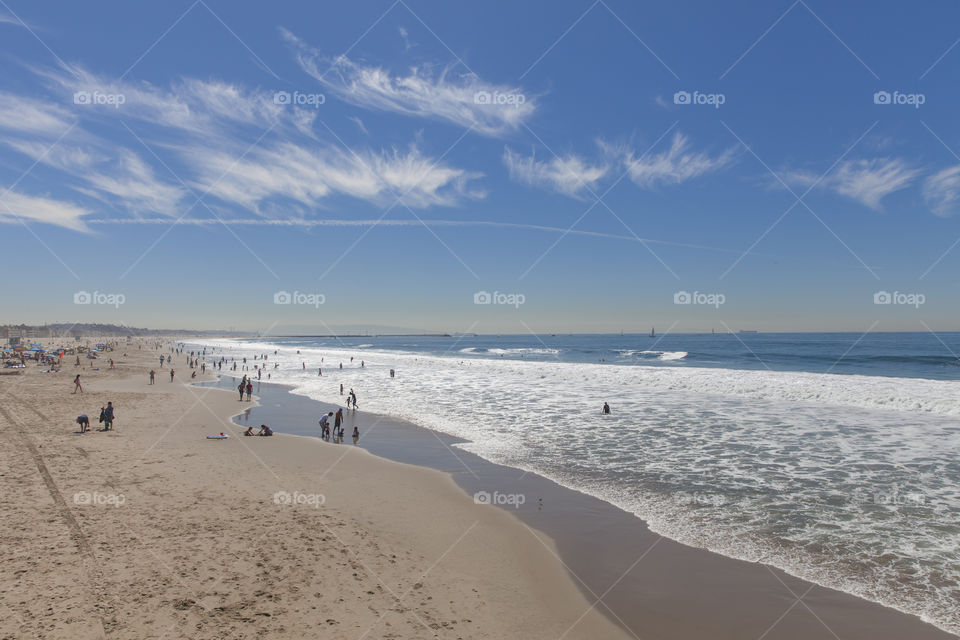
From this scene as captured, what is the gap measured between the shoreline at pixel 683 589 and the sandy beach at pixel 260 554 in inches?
24.1

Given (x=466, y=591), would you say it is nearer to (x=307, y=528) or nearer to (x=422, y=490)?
(x=307, y=528)

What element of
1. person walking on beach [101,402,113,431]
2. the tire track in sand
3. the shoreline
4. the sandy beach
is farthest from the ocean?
person walking on beach [101,402,113,431]

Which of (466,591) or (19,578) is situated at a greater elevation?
(19,578)

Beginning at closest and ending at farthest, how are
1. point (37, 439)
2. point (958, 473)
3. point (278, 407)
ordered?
1. point (958, 473)
2. point (37, 439)
3. point (278, 407)

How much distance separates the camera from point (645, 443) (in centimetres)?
2070

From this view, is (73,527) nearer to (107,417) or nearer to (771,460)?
(107,417)

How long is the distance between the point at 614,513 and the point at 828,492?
7.06m

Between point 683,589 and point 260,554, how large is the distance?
8088 millimetres

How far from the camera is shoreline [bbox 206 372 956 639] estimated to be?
7477 millimetres

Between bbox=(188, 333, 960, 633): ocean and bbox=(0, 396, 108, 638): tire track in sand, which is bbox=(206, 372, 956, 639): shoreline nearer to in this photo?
bbox=(188, 333, 960, 633): ocean

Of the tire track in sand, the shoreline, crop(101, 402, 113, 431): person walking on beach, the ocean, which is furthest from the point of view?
crop(101, 402, 113, 431): person walking on beach

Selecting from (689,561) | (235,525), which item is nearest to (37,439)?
(235,525)

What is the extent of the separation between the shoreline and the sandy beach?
0.61m

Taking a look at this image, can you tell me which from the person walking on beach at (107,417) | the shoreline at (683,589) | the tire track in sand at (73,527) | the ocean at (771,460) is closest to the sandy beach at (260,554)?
the tire track in sand at (73,527)
